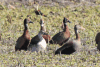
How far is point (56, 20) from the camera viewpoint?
41.5 feet

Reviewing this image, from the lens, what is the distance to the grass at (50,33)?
24.6ft

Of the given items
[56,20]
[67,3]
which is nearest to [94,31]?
[56,20]

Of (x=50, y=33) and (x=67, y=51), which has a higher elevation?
(x=67, y=51)

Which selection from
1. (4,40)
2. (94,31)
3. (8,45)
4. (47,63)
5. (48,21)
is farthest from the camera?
(48,21)

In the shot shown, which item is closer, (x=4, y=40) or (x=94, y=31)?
(x=4, y=40)

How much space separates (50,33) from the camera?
36.9 ft

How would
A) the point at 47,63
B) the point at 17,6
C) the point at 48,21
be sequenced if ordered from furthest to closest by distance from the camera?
the point at 17,6
the point at 48,21
the point at 47,63

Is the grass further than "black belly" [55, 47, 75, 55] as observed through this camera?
No

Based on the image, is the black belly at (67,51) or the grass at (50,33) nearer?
the grass at (50,33)

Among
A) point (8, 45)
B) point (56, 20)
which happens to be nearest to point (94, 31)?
point (56, 20)

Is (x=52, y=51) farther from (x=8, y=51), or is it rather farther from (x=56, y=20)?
(x=56, y=20)

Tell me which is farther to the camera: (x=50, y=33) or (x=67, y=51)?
(x=50, y=33)

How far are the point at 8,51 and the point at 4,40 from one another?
1.51 metres

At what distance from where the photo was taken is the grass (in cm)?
749
